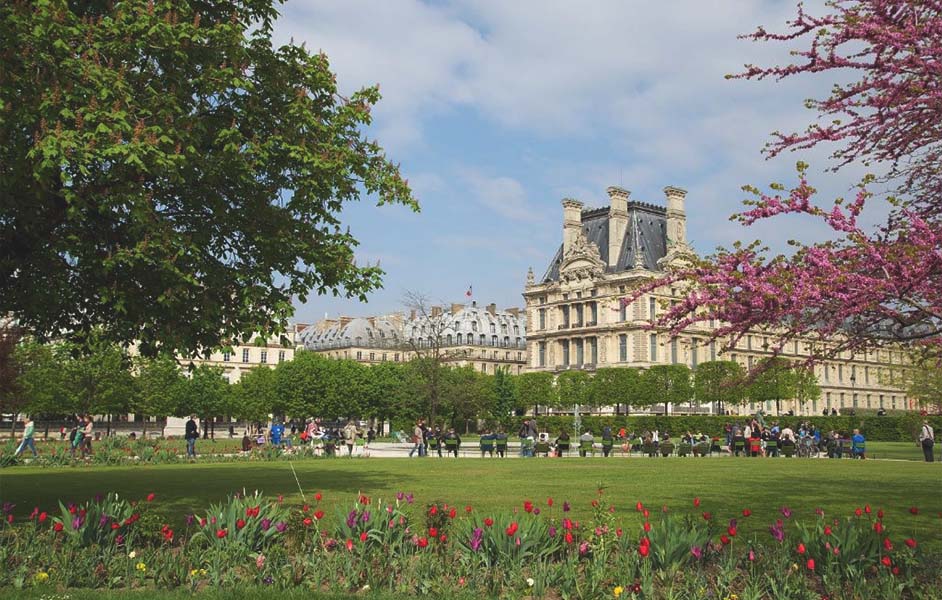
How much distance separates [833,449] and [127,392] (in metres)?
47.1

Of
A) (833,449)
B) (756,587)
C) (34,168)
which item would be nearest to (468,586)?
(756,587)

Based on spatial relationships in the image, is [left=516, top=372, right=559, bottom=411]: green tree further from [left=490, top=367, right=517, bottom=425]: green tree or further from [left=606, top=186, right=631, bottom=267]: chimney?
[left=606, top=186, right=631, bottom=267]: chimney

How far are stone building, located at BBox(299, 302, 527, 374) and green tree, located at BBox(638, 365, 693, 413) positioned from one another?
162 ft

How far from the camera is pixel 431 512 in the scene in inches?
400

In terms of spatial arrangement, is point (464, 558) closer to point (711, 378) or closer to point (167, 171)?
Answer: point (167, 171)

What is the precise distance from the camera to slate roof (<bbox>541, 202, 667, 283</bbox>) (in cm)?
9725

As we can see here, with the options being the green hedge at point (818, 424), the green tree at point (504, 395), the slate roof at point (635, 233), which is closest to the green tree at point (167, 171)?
the green hedge at point (818, 424)

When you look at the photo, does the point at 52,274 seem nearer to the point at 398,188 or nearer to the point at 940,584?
the point at 398,188

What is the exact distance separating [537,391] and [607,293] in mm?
15105

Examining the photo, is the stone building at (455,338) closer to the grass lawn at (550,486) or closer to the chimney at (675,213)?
the chimney at (675,213)

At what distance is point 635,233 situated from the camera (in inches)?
3873

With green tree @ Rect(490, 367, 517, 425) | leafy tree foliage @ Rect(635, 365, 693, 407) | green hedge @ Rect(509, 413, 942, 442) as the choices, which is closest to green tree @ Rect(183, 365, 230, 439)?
green tree @ Rect(490, 367, 517, 425)

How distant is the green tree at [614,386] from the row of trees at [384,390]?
0.09m

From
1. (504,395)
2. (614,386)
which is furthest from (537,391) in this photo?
(614,386)
